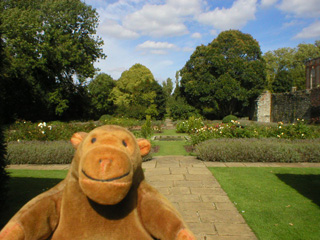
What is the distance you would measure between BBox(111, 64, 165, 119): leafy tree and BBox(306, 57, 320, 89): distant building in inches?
832

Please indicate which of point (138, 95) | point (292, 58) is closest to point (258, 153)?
point (138, 95)

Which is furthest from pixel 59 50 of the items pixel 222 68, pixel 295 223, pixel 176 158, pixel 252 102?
pixel 295 223

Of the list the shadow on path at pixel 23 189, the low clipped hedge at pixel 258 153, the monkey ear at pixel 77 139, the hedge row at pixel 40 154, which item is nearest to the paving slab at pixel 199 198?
the low clipped hedge at pixel 258 153

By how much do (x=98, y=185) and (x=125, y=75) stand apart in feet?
133

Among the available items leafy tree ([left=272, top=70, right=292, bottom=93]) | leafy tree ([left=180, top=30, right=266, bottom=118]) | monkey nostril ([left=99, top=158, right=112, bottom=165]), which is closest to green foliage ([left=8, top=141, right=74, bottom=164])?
monkey nostril ([left=99, top=158, right=112, bottom=165])

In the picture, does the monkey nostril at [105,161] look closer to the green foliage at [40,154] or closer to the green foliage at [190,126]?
the green foliage at [40,154]

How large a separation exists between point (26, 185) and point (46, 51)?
19.2 metres

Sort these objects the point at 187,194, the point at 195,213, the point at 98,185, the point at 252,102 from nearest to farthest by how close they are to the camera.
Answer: the point at 98,185 → the point at 195,213 → the point at 187,194 → the point at 252,102

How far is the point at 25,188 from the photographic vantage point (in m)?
5.49

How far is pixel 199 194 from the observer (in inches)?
200

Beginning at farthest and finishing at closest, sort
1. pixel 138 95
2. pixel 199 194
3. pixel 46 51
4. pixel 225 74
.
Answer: pixel 138 95
pixel 225 74
pixel 46 51
pixel 199 194

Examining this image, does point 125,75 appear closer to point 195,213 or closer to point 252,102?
point 252,102

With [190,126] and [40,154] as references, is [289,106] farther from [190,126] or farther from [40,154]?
[40,154]

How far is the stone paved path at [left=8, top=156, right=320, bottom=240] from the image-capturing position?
142 inches
